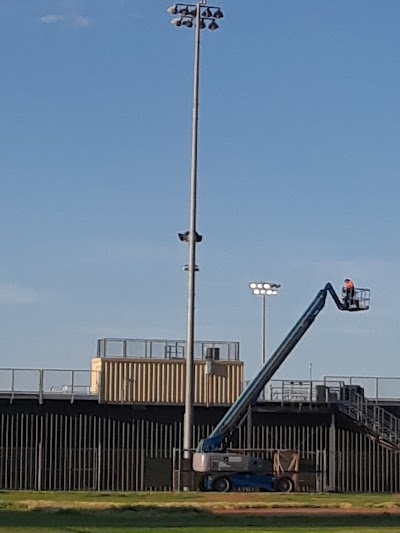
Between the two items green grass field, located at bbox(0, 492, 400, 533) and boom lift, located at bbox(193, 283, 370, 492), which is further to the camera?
boom lift, located at bbox(193, 283, 370, 492)

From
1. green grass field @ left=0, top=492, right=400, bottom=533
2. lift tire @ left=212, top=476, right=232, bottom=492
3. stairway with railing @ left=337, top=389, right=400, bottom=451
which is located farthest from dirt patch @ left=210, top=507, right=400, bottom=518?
stairway with railing @ left=337, top=389, right=400, bottom=451

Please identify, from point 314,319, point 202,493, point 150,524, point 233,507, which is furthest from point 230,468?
point 150,524

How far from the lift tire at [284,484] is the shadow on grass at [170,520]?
1692cm

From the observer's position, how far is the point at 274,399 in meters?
66.4

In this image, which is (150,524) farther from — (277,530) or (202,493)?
(202,493)

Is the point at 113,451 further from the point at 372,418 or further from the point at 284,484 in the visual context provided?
the point at 372,418

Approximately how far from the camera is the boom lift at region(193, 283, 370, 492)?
2169 inches

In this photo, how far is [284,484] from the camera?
183 ft

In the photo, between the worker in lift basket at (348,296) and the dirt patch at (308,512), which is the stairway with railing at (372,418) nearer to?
the worker in lift basket at (348,296)

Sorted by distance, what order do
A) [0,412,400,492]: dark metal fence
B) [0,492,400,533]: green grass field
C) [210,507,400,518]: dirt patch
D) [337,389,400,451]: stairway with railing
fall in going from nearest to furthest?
[0,492,400,533]: green grass field < [210,507,400,518]: dirt patch < [0,412,400,492]: dark metal fence < [337,389,400,451]: stairway with railing

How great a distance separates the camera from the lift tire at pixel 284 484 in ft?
182

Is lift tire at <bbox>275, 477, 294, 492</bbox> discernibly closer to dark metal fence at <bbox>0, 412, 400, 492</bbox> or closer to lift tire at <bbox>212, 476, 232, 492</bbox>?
lift tire at <bbox>212, 476, 232, 492</bbox>

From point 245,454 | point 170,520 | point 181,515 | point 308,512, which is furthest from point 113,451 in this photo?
point 170,520

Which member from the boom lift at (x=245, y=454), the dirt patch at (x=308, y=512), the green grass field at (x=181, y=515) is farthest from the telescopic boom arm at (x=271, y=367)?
the dirt patch at (x=308, y=512)
